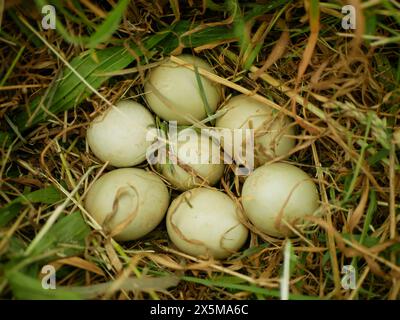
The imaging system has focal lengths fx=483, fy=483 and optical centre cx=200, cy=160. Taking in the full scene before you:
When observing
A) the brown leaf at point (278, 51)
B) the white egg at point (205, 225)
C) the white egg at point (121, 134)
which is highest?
the brown leaf at point (278, 51)

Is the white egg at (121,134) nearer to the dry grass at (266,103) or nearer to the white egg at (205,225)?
the dry grass at (266,103)

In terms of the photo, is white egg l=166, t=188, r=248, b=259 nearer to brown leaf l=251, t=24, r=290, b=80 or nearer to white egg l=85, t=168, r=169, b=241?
white egg l=85, t=168, r=169, b=241

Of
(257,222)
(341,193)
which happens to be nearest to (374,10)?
(341,193)

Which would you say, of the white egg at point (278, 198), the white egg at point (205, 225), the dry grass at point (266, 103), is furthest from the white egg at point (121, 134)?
the white egg at point (278, 198)

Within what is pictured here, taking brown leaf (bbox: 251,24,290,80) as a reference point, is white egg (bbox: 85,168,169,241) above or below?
below

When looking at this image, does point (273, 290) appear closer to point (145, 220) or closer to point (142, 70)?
point (145, 220)

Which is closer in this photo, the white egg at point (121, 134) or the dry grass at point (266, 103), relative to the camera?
→ the dry grass at point (266, 103)

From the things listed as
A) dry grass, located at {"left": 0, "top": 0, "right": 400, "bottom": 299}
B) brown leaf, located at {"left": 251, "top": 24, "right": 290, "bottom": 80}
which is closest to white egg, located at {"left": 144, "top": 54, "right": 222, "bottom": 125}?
dry grass, located at {"left": 0, "top": 0, "right": 400, "bottom": 299}
